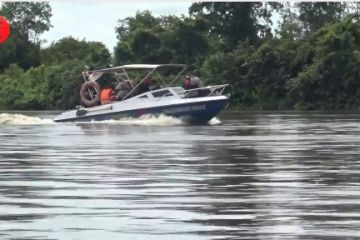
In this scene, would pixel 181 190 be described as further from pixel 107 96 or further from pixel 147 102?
pixel 107 96

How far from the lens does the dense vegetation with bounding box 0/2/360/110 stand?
8638 centimetres

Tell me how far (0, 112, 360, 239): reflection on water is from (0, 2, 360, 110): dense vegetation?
176 feet

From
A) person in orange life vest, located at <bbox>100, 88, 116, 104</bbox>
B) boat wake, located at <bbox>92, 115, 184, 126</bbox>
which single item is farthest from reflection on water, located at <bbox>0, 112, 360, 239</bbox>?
person in orange life vest, located at <bbox>100, 88, 116, 104</bbox>

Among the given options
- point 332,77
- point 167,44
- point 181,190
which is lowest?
point 181,190

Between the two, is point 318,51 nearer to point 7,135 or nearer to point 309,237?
point 7,135

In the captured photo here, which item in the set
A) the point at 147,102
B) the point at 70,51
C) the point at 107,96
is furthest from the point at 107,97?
the point at 70,51

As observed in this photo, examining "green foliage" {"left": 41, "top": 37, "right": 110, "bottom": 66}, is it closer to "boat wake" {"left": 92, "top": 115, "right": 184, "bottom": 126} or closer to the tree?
the tree

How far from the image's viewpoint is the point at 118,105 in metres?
51.2

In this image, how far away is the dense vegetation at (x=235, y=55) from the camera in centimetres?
8638

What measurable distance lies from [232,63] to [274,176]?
7438 cm

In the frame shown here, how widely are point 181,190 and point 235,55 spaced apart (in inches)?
3078

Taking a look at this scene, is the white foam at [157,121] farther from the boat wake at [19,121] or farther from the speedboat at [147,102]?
the boat wake at [19,121]

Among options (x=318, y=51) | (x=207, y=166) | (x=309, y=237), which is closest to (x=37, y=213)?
(x=309, y=237)

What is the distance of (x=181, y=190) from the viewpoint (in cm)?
1759
